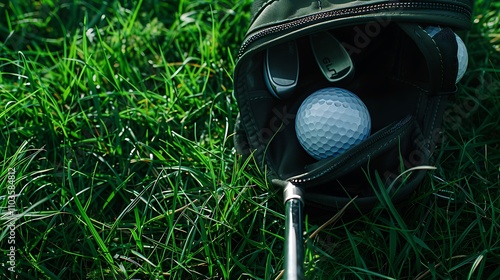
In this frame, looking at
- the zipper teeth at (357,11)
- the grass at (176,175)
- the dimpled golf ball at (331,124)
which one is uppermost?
the zipper teeth at (357,11)

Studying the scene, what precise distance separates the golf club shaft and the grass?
129mm

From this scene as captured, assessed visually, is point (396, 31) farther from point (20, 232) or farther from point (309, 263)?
point (20, 232)

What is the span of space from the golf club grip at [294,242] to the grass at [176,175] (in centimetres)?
13

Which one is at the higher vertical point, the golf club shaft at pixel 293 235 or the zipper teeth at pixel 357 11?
the zipper teeth at pixel 357 11

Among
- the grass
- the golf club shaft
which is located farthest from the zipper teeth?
the golf club shaft

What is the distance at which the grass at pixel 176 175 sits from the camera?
2217mm

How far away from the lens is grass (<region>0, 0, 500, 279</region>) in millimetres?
2217

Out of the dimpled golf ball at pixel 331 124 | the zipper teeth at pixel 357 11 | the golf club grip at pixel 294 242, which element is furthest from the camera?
the dimpled golf ball at pixel 331 124

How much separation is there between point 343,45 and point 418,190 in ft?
2.58

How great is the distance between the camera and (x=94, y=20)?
322 cm

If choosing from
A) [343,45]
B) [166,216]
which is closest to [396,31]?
[343,45]

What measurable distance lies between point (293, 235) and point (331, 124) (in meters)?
0.62

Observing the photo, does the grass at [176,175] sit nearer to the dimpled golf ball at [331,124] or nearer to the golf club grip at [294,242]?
the golf club grip at [294,242]

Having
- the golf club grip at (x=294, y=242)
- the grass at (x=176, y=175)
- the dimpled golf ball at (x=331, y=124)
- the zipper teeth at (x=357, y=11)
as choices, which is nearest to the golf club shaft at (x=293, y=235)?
the golf club grip at (x=294, y=242)
